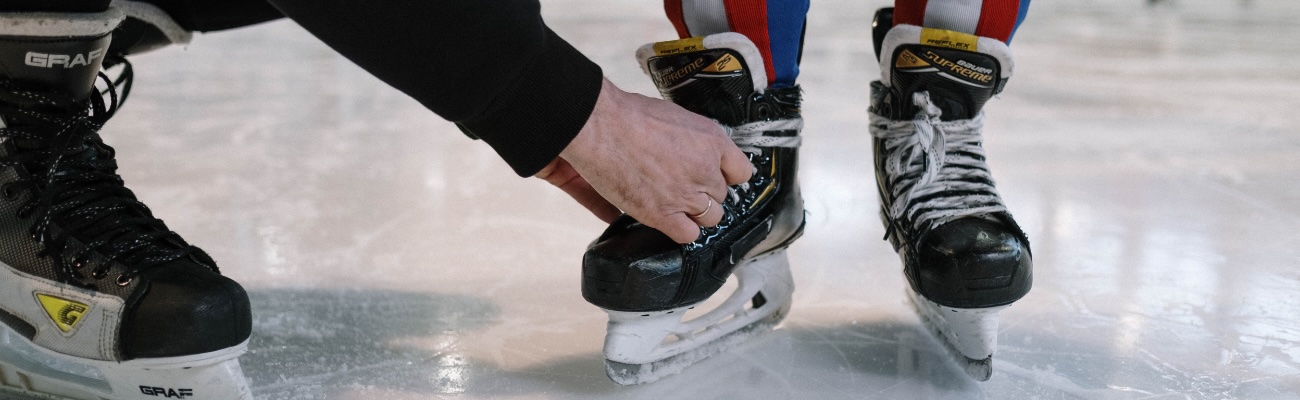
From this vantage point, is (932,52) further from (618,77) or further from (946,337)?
(618,77)

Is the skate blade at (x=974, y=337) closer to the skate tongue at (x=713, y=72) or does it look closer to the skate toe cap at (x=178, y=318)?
the skate tongue at (x=713, y=72)

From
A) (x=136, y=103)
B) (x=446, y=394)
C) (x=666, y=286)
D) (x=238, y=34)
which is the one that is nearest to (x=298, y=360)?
(x=446, y=394)

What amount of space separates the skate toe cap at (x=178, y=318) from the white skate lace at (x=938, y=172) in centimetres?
54

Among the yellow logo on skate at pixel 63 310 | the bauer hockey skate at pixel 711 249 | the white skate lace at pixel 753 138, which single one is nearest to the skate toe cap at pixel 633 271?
the bauer hockey skate at pixel 711 249

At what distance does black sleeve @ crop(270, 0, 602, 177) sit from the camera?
529mm

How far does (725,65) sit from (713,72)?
1 centimetres

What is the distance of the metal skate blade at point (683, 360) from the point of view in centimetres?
73

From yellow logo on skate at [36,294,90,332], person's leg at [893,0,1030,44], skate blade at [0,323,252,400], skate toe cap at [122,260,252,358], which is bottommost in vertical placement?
skate blade at [0,323,252,400]

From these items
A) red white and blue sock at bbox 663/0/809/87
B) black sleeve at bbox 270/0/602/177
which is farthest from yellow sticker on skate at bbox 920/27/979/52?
black sleeve at bbox 270/0/602/177

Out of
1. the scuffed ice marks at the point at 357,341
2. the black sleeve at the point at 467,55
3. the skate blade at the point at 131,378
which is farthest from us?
the scuffed ice marks at the point at 357,341

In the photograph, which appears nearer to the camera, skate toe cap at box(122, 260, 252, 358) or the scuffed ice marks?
skate toe cap at box(122, 260, 252, 358)

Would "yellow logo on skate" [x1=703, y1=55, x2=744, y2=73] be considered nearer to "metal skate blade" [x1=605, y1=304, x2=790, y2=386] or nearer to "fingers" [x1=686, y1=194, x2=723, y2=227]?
"fingers" [x1=686, y1=194, x2=723, y2=227]

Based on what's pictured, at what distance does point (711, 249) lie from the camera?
2.46 feet

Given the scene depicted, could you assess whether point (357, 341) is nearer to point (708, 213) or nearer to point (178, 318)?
point (178, 318)
